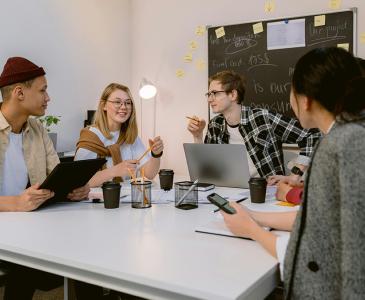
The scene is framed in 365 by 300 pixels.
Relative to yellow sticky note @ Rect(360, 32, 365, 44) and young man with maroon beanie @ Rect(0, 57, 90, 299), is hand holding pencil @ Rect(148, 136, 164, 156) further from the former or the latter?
yellow sticky note @ Rect(360, 32, 365, 44)

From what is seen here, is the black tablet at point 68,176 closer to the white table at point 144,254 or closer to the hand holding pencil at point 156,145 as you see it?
the white table at point 144,254

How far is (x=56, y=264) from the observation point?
102 centimetres

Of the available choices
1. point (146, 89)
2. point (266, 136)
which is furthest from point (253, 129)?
point (146, 89)

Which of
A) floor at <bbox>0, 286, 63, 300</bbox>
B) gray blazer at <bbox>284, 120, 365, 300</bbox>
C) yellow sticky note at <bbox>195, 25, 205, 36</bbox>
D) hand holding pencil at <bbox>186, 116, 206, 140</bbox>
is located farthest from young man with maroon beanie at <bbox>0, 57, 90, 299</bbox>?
yellow sticky note at <bbox>195, 25, 205, 36</bbox>

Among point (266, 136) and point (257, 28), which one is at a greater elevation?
point (257, 28)

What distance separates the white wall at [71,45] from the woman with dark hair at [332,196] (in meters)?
2.58

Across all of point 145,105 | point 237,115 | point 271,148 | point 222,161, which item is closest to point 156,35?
point 145,105

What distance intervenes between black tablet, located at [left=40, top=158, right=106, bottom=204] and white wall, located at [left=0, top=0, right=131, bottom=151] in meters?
1.68

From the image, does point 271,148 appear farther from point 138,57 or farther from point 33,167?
point 138,57

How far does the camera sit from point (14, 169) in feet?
5.94

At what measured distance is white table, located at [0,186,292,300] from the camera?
2.70 ft

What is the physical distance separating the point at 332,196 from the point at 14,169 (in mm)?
1480

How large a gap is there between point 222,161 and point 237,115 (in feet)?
2.68

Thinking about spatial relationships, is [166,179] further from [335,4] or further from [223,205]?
[335,4]
